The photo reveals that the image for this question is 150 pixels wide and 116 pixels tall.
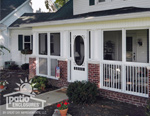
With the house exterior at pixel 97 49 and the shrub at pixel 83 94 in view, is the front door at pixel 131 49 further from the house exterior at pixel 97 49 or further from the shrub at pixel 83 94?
the shrub at pixel 83 94

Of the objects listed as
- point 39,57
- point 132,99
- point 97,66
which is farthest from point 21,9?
point 132,99

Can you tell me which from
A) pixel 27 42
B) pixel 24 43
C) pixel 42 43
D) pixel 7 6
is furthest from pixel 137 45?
pixel 7 6

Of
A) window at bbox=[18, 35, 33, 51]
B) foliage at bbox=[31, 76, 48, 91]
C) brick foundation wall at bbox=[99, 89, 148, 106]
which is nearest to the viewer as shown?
brick foundation wall at bbox=[99, 89, 148, 106]

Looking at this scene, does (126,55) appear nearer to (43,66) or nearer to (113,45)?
(113,45)

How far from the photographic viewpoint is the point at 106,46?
37.2 ft

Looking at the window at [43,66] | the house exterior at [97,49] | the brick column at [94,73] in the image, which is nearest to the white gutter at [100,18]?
the house exterior at [97,49]

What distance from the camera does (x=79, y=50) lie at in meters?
7.47

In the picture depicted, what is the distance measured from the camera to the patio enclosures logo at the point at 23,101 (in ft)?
19.1

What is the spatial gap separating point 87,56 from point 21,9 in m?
10.2

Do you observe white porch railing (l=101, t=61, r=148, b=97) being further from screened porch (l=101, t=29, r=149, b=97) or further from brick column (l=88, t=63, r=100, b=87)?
brick column (l=88, t=63, r=100, b=87)

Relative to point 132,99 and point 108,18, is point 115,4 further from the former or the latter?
point 132,99

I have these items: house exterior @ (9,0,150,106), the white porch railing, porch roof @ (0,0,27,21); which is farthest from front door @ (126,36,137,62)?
porch roof @ (0,0,27,21)

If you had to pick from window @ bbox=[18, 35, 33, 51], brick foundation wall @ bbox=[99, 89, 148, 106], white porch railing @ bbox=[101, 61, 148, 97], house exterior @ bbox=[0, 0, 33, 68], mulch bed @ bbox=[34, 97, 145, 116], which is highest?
house exterior @ bbox=[0, 0, 33, 68]

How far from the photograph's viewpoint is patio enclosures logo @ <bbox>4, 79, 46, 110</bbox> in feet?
19.1
